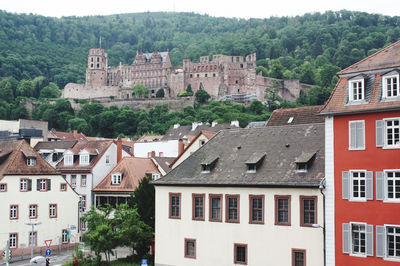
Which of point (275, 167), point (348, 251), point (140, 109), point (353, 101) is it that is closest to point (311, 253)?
point (348, 251)

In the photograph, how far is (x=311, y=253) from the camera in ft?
104

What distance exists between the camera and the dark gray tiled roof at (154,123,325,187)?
33.2m

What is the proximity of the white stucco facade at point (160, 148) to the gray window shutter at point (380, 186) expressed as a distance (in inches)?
1653

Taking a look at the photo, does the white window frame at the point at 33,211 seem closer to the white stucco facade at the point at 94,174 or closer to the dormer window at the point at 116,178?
the white stucco facade at the point at 94,174

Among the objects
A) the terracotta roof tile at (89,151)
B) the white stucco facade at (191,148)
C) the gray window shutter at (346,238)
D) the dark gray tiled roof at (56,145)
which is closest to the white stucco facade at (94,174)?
the terracotta roof tile at (89,151)

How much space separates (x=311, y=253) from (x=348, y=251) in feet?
8.38

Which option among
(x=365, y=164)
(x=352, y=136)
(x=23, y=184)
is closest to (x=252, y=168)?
(x=352, y=136)

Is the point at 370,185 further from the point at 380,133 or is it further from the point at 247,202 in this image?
the point at 247,202

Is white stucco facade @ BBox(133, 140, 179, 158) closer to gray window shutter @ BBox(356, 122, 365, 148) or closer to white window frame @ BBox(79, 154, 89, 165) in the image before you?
white window frame @ BBox(79, 154, 89, 165)

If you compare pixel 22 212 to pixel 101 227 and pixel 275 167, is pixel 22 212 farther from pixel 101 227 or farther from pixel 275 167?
pixel 275 167

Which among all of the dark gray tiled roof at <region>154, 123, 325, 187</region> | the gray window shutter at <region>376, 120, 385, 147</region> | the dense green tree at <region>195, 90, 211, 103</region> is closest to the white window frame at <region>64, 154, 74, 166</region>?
the dark gray tiled roof at <region>154, 123, 325, 187</region>

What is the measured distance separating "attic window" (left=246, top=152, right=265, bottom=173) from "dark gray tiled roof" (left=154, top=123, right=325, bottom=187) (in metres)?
0.12

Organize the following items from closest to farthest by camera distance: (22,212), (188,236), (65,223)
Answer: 1. (188,236)
2. (22,212)
3. (65,223)

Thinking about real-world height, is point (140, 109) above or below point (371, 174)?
above
